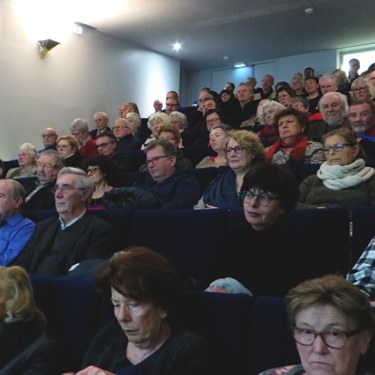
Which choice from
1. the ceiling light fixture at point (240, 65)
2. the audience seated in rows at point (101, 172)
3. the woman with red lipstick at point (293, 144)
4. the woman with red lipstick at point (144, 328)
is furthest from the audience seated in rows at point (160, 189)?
the ceiling light fixture at point (240, 65)

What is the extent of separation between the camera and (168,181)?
283 centimetres

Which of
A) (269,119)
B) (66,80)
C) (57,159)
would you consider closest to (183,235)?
(57,159)

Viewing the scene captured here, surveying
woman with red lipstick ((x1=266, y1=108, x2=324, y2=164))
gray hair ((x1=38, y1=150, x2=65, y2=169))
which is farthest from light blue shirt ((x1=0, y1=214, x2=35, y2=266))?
woman with red lipstick ((x1=266, y1=108, x2=324, y2=164))

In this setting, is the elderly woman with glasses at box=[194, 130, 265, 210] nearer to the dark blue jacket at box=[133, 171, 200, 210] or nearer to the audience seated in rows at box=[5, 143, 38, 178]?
the dark blue jacket at box=[133, 171, 200, 210]

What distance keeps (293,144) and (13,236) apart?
176cm

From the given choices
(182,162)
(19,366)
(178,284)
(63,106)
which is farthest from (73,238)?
(63,106)

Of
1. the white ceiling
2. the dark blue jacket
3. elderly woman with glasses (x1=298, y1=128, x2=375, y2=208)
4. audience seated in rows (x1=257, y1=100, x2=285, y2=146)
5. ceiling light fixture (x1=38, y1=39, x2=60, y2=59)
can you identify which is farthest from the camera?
the white ceiling

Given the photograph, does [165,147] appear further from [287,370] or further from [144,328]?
[287,370]

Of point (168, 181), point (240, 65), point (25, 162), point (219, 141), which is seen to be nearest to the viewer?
point (168, 181)

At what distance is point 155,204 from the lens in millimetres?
2668

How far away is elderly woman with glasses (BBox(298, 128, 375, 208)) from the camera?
2213 millimetres

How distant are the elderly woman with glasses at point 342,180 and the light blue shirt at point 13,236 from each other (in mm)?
1311

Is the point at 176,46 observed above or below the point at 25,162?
above

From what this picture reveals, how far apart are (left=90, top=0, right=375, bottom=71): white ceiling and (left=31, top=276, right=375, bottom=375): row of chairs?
16.9 feet
